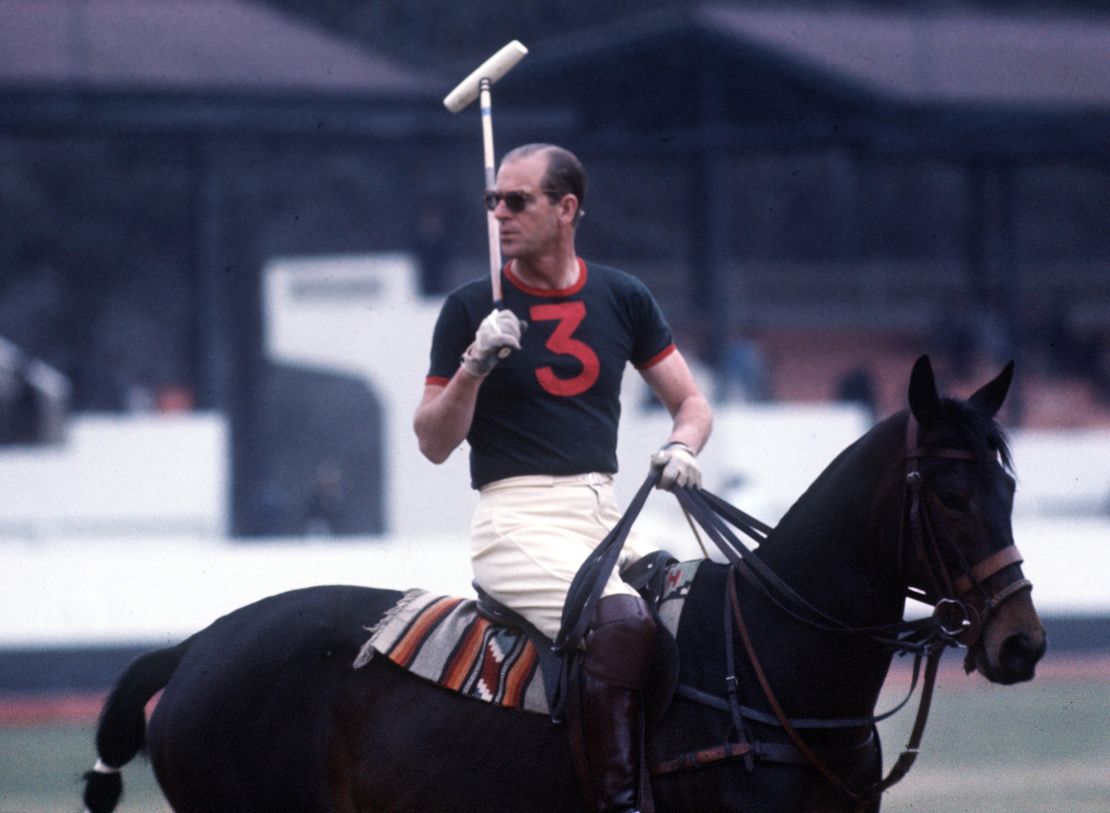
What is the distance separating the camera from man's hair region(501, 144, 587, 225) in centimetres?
436

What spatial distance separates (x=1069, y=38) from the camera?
23203mm

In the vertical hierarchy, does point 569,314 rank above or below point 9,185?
below

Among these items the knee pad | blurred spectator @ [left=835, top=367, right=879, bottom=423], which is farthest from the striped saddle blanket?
blurred spectator @ [left=835, top=367, right=879, bottom=423]

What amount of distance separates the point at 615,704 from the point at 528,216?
1.26m

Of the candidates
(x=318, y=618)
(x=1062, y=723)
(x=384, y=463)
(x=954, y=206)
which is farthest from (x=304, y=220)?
(x=318, y=618)

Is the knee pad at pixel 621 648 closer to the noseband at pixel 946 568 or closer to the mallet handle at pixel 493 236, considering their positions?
the noseband at pixel 946 568

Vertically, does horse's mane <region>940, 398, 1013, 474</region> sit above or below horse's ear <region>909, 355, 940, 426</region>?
below

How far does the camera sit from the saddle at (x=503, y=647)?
416 centimetres

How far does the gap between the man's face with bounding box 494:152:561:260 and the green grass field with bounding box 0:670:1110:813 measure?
11.7 ft

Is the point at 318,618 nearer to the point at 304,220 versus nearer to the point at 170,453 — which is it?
the point at 170,453

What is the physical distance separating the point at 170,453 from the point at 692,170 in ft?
31.5

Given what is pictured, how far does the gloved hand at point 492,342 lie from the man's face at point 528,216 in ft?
1.02

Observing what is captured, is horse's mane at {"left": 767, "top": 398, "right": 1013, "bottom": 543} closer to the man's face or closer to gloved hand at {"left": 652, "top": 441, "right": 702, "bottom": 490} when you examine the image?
gloved hand at {"left": 652, "top": 441, "right": 702, "bottom": 490}

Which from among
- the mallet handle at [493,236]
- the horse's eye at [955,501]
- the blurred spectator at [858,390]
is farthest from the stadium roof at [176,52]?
the horse's eye at [955,501]
